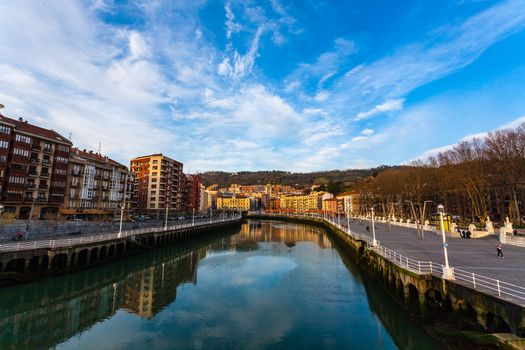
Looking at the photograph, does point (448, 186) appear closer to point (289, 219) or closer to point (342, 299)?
point (342, 299)

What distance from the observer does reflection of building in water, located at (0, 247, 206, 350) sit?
16750mm

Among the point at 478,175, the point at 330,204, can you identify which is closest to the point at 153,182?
the point at 478,175

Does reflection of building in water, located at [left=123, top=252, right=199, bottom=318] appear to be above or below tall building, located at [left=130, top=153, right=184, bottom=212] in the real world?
below

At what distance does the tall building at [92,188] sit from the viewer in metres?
66.8

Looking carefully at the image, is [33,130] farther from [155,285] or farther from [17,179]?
[155,285]

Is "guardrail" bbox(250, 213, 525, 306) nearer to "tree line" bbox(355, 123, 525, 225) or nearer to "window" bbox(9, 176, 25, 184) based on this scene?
"tree line" bbox(355, 123, 525, 225)

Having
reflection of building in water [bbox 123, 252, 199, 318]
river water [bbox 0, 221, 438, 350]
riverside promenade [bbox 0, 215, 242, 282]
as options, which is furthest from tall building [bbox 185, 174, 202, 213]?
river water [bbox 0, 221, 438, 350]

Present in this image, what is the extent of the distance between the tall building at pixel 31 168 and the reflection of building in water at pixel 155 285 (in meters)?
32.8

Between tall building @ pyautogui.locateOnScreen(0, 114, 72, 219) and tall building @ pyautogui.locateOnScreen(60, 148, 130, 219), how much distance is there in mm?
2740

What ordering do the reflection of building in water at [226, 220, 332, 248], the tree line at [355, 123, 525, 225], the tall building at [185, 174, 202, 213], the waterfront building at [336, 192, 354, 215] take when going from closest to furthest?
the tree line at [355, 123, 525, 225], the reflection of building in water at [226, 220, 332, 248], the tall building at [185, 174, 202, 213], the waterfront building at [336, 192, 354, 215]

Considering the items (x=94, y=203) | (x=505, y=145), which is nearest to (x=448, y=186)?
(x=505, y=145)

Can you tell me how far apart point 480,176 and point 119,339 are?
59100 mm

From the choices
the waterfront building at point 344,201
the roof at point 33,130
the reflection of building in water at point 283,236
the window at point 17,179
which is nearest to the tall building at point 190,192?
the reflection of building in water at point 283,236

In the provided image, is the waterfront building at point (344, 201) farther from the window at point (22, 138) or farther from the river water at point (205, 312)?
the window at point (22, 138)
